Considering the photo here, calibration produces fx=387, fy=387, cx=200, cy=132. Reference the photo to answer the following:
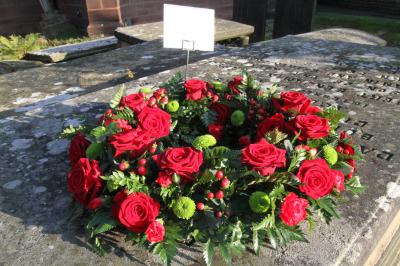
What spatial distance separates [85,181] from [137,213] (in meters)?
0.29

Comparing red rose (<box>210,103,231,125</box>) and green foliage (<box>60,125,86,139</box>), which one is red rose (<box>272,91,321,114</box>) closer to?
red rose (<box>210,103,231,125</box>)

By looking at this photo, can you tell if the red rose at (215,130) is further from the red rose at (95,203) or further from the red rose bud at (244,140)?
the red rose at (95,203)

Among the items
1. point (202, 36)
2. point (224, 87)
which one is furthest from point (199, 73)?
point (224, 87)

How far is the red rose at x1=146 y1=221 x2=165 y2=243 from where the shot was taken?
1.39 meters

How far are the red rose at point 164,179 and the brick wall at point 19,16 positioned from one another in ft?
25.7

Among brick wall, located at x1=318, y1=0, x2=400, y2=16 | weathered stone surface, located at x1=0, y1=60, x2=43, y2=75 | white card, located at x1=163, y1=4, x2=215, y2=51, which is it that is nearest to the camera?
white card, located at x1=163, y1=4, x2=215, y2=51

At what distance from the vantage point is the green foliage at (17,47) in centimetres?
598

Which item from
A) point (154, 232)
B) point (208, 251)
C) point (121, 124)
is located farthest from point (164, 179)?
point (121, 124)

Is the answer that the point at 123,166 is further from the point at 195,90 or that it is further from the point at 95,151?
the point at 195,90

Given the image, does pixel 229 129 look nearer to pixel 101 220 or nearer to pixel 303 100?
pixel 303 100

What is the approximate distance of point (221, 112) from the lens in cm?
206

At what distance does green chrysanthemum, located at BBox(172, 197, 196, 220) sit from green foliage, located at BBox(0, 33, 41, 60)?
5397 millimetres

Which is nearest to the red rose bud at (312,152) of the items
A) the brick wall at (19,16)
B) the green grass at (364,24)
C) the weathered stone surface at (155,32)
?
the weathered stone surface at (155,32)

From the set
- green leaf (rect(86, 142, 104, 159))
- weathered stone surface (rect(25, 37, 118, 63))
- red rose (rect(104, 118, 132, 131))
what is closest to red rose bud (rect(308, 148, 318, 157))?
red rose (rect(104, 118, 132, 131))
